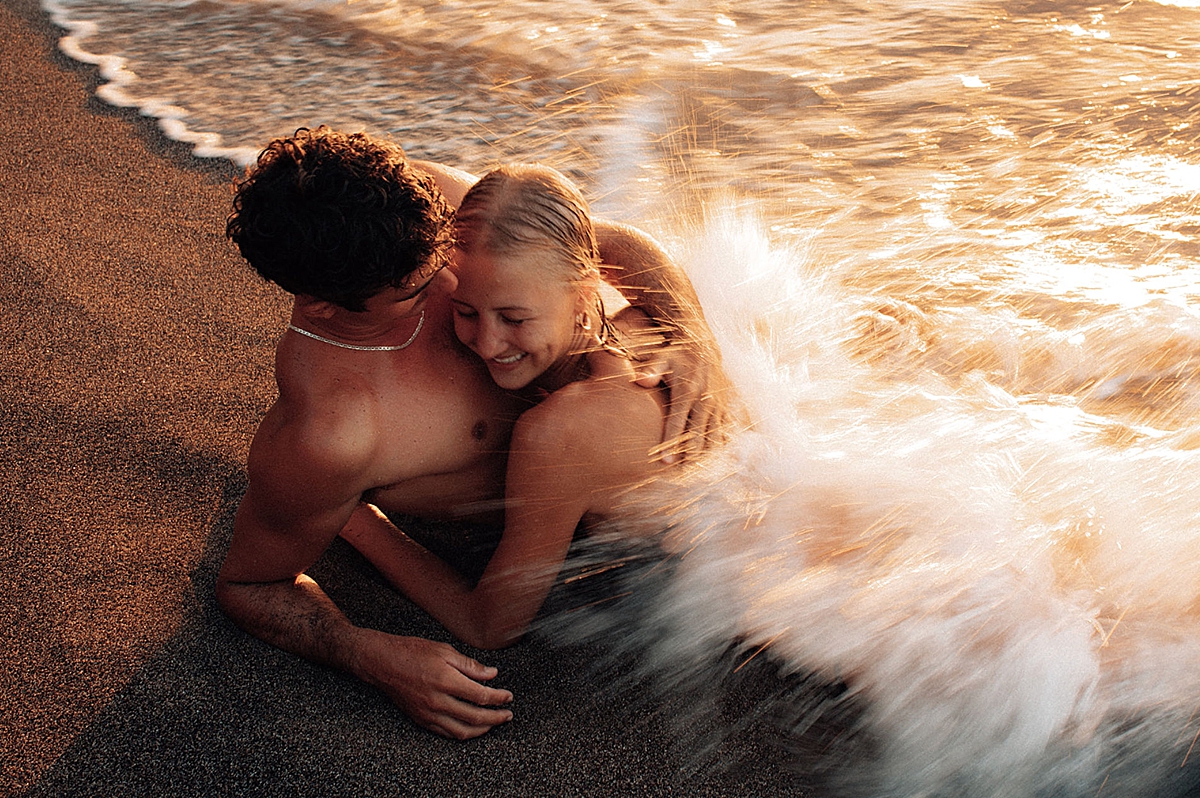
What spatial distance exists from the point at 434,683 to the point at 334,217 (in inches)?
38.4

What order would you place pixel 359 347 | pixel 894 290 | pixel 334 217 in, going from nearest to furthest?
pixel 334 217, pixel 359 347, pixel 894 290

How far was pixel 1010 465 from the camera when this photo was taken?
246 cm

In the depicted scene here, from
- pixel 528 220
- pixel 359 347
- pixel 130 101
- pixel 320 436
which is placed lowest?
pixel 130 101

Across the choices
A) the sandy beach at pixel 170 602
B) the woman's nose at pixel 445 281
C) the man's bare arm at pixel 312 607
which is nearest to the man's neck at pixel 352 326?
the woman's nose at pixel 445 281

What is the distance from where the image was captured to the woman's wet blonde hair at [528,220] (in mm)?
2014

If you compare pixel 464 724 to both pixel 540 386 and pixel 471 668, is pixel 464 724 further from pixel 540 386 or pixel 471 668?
pixel 540 386

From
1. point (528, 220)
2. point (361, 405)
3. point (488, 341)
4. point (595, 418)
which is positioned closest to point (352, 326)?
point (361, 405)

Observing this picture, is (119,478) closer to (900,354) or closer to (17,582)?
(17,582)

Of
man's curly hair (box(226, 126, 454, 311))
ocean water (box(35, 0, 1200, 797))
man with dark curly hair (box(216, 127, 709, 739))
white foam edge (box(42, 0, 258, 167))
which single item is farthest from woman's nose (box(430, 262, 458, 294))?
white foam edge (box(42, 0, 258, 167))

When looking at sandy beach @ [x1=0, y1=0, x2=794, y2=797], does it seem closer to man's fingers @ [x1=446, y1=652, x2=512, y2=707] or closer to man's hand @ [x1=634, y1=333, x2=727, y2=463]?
man's fingers @ [x1=446, y1=652, x2=512, y2=707]

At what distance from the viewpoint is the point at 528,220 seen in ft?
6.64

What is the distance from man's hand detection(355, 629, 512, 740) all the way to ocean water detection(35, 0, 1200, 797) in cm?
38

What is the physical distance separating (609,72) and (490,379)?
357 cm

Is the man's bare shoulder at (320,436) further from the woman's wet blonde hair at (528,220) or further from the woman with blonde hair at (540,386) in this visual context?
the woman's wet blonde hair at (528,220)
